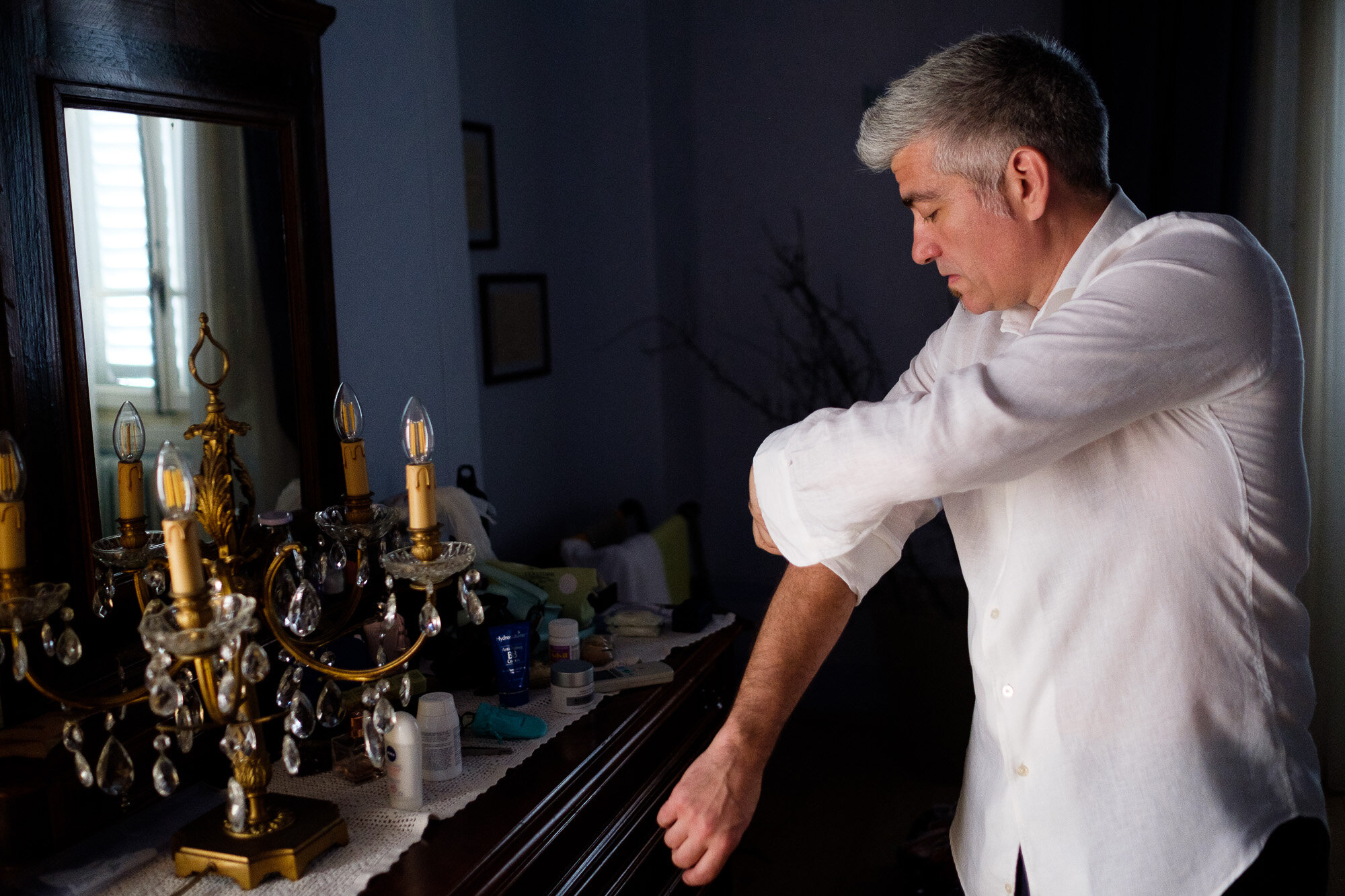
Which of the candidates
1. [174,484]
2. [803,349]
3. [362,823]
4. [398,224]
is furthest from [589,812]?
[803,349]

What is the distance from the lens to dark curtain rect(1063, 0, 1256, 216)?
3.18 meters

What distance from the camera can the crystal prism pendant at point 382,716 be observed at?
1232 millimetres

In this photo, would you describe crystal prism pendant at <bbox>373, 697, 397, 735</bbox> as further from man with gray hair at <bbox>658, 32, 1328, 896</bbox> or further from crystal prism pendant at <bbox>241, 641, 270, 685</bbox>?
man with gray hair at <bbox>658, 32, 1328, 896</bbox>

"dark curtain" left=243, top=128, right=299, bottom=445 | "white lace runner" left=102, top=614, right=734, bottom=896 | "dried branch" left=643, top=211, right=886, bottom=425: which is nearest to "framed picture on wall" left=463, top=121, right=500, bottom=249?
"dried branch" left=643, top=211, right=886, bottom=425

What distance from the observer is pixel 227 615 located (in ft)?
3.49

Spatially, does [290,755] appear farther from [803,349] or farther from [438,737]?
[803,349]

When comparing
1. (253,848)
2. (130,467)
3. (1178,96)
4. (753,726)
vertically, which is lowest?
(253,848)

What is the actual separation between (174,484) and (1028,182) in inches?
39.0

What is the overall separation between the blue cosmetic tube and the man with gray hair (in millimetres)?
605

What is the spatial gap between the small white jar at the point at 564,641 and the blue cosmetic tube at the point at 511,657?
0.10 metres

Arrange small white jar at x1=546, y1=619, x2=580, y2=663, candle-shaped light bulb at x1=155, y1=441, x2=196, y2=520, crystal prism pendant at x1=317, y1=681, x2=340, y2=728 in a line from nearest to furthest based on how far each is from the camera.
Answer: candle-shaped light bulb at x1=155, y1=441, x2=196, y2=520, crystal prism pendant at x1=317, y1=681, x2=340, y2=728, small white jar at x1=546, y1=619, x2=580, y2=663

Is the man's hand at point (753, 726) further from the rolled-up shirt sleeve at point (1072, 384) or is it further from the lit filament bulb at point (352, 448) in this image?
the lit filament bulb at point (352, 448)

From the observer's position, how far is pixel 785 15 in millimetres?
3957

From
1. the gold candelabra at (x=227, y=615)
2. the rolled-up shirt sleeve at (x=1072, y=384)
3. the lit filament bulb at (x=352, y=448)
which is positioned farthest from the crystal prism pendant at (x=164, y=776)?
the rolled-up shirt sleeve at (x=1072, y=384)
